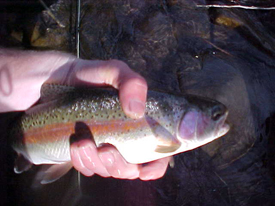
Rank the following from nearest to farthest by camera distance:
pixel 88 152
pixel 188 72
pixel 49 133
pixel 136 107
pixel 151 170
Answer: pixel 136 107 → pixel 88 152 → pixel 49 133 → pixel 151 170 → pixel 188 72

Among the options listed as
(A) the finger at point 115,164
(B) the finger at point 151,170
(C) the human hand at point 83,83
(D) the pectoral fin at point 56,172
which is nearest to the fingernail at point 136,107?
(C) the human hand at point 83,83

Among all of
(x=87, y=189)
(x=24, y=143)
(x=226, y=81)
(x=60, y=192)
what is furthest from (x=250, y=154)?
(x=24, y=143)

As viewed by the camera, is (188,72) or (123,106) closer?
(123,106)

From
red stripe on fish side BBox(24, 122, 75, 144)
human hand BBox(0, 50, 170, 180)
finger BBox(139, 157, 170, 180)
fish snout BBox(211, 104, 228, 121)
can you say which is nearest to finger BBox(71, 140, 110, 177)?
human hand BBox(0, 50, 170, 180)

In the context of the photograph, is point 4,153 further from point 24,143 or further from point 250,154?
point 250,154

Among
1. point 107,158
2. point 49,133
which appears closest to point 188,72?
point 107,158

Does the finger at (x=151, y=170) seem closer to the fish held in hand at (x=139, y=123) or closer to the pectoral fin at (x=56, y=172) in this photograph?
the fish held in hand at (x=139, y=123)

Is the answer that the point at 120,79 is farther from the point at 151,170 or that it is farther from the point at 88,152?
the point at 151,170
